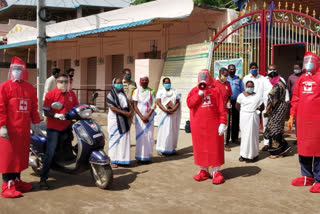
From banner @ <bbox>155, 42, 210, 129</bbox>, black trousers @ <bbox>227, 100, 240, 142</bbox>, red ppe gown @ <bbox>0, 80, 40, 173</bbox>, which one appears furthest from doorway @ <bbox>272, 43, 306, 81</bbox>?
red ppe gown @ <bbox>0, 80, 40, 173</bbox>

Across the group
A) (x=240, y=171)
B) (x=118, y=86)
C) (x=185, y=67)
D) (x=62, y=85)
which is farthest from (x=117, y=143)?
(x=185, y=67)

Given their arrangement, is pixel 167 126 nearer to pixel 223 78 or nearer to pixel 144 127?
pixel 144 127

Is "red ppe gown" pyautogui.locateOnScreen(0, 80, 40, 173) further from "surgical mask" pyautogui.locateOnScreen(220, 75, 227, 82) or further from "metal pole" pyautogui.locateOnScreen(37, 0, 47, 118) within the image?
"metal pole" pyautogui.locateOnScreen(37, 0, 47, 118)

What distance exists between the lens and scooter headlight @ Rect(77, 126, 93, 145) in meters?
5.11

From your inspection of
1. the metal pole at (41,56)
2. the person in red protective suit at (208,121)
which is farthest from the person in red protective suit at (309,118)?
the metal pole at (41,56)

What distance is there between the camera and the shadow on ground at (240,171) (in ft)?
19.4

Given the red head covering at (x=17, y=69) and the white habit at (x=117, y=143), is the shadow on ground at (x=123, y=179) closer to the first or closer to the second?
the white habit at (x=117, y=143)

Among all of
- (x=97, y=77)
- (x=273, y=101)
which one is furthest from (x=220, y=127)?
(x=97, y=77)

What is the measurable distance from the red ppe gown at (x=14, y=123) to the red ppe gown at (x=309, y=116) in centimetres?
366

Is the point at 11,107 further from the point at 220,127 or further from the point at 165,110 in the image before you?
the point at 165,110

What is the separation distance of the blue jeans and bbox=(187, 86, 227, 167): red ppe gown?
1.99 meters

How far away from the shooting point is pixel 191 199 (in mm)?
4711

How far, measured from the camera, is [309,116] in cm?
500

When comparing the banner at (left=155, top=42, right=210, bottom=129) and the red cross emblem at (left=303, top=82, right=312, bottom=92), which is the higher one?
the banner at (left=155, top=42, right=210, bottom=129)
